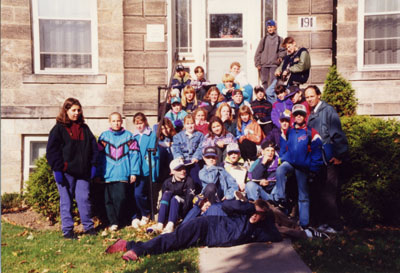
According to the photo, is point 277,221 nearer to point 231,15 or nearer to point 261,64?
point 261,64

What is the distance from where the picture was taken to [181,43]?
10938 mm

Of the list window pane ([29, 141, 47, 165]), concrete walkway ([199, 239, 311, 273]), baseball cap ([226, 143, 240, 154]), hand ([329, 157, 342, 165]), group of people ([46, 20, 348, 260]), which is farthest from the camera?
window pane ([29, 141, 47, 165])

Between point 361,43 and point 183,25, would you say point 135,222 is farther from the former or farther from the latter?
point 361,43

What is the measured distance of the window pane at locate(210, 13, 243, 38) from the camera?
1105 cm

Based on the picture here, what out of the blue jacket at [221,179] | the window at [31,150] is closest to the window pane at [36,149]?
the window at [31,150]

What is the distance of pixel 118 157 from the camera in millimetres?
7332

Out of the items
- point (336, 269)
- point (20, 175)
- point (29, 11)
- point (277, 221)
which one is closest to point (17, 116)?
point (20, 175)

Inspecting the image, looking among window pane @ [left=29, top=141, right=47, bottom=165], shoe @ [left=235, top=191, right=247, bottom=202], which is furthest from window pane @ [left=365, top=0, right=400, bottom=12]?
window pane @ [left=29, top=141, right=47, bottom=165]

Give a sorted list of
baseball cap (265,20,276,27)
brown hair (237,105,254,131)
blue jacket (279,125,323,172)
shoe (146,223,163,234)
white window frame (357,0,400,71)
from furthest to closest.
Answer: white window frame (357,0,400,71) → baseball cap (265,20,276,27) → brown hair (237,105,254,131) → shoe (146,223,163,234) → blue jacket (279,125,323,172)

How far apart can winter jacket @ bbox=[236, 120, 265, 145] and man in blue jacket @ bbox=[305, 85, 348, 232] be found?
1297 millimetres

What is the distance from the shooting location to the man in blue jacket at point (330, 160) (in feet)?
21.7

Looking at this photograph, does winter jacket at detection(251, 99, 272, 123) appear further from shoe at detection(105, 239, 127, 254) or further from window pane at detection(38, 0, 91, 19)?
window pane at detection(38, 0, 91, 19)

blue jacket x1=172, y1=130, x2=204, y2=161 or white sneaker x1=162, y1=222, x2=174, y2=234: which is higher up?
blue jacket x1=172, y1=130, x2=204, y2=161

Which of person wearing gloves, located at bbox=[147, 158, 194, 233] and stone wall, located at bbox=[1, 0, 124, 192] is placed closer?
person wearing gloves, located at bbox=[147, 158, 194, 233]
